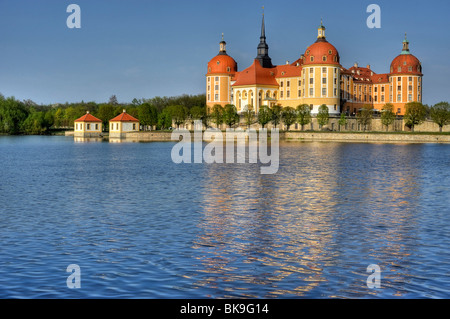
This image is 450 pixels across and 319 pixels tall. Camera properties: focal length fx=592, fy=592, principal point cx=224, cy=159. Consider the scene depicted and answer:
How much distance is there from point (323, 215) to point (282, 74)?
321ft

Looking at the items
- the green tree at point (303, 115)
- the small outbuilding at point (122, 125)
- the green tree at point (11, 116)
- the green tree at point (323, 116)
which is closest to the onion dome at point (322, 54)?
the green tree at point (303, 115)

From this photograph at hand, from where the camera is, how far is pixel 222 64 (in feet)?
398

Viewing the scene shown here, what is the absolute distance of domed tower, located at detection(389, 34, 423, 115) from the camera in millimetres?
114562

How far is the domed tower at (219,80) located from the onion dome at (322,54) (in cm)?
1851

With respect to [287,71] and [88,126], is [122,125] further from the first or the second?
[287,71]

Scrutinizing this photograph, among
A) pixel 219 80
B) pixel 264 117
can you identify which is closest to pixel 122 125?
pixel 219 80

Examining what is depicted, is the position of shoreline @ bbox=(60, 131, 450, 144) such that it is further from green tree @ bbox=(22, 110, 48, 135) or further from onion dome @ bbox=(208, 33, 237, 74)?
green tree @ bbox=(22, 110, 48, 135)

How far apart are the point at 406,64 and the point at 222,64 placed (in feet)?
119

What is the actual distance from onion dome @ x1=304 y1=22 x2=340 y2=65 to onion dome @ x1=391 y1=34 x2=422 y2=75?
14524 millimetres

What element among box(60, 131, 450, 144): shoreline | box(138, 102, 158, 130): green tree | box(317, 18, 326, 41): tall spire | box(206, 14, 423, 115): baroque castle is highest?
box(317, 18, 326, 41): tall spire

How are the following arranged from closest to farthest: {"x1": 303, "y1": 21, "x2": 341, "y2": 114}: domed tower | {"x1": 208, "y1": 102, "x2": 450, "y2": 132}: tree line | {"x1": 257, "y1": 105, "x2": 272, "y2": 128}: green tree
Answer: {"x1": 208, "y1": 102, "x2": 450, "y2": 132}: tree line → {"x1": 257, "y1": 105, "x2": 272, "y2": 128}: green tree → {"x1": 303, "y1": 21, "x2": 341, "y2": 114}: domed tower

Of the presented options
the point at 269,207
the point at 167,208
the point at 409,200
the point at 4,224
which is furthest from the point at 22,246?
the point at 409,200

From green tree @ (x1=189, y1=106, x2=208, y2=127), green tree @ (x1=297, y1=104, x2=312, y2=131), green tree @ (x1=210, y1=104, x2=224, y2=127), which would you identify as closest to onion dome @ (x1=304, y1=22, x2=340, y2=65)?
green tree @ (x1=297, y1=104, x2=312, y2=131)

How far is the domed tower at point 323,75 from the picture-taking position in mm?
107125
